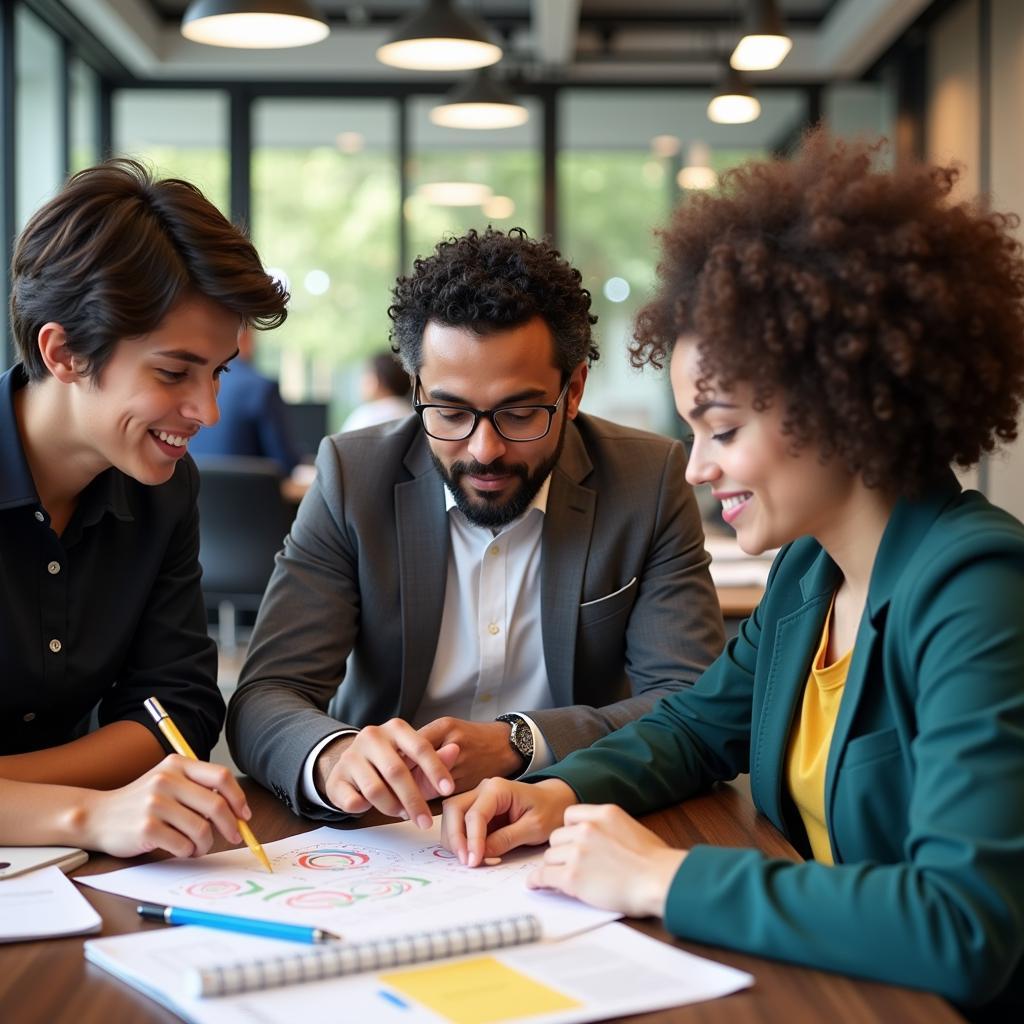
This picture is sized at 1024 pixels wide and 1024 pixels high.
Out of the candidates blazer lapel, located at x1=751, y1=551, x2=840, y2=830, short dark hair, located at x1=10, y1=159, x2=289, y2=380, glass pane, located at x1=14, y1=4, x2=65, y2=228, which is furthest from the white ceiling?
blazer lapel, located at x1=751, y1=551, x2=840, y2=830

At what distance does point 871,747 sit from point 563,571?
2.92ft

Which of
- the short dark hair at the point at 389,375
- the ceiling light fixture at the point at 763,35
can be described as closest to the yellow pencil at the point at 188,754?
the ceiling light fixture at the point at 763,35

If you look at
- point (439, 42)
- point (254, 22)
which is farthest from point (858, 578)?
point (439, 42)

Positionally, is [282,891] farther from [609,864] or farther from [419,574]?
[419,574]

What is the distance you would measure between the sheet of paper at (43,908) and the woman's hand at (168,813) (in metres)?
0.07

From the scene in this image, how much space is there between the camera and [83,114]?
27.1ft

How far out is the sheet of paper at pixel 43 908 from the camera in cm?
116

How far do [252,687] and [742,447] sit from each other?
90 cm

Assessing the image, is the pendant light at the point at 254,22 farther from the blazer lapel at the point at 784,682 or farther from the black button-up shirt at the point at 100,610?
the blazer lapel at the point at 784,682

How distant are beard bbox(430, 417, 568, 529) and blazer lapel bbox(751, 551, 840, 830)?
0.61 meters

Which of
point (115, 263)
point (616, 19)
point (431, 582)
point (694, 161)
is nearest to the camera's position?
point (115, 263)

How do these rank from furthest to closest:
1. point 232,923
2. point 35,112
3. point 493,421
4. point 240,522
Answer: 1. point 35,112
2. point 240,522
3. point 493,421
4. point 232,923

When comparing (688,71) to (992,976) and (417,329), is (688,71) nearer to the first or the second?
(417,329)

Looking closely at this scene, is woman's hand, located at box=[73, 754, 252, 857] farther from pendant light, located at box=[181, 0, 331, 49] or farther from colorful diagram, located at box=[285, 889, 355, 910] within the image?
pendant light, located at box=[181, 0, 331, 49]
